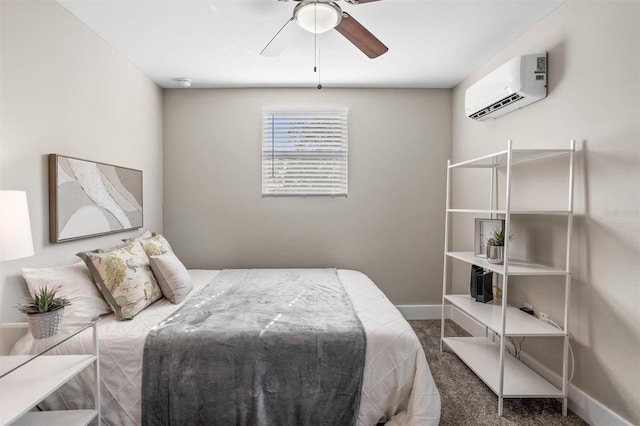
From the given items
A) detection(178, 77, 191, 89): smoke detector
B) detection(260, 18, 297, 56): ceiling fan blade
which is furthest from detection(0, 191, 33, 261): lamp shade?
detection(178, 77, 191, 89): smoke detector

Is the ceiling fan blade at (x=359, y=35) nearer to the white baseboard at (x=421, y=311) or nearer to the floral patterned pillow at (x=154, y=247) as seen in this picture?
the floral patterned pillow at (x=154, y=247)

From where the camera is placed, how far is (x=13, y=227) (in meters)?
1.28

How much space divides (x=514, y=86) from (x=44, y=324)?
10.0ft

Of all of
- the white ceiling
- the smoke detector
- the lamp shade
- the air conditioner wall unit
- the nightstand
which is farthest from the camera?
the smoke detector

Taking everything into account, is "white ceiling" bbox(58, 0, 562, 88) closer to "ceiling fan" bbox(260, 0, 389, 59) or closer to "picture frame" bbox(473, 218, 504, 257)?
"ceiling fan" bbox(260, 0, 389, 59)

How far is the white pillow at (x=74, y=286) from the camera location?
167 cm

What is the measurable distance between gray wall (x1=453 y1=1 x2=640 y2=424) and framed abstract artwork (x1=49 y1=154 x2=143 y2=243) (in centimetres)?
321

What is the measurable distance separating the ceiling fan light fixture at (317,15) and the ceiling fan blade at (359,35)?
0.19 feet

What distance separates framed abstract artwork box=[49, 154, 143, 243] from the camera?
186 cm

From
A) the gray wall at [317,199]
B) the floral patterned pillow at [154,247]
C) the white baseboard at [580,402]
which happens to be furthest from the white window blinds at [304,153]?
the white baseboard at [580,402]

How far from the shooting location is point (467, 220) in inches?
122

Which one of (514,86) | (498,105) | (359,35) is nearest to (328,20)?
(359,35)

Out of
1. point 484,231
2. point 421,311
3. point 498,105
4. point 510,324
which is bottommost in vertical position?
point 421,311

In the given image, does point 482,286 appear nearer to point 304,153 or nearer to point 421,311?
point 421,311
